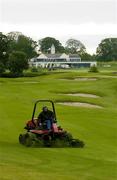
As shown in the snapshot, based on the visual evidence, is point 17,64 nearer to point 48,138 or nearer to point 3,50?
point 3,50

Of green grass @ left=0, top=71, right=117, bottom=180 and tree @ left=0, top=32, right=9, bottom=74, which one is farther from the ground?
tree @ left=0, top=32, right=9, bottom=74

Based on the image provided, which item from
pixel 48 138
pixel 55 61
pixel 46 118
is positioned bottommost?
pixel 55 61

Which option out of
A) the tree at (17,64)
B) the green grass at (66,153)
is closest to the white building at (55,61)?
the tree at (17,64)

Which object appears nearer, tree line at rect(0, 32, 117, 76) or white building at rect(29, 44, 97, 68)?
tree line at rect(0, 32, 117, 76)

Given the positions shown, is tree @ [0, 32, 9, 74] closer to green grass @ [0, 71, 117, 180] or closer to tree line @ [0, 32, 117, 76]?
tree line @ [0, 32, 117, 76]

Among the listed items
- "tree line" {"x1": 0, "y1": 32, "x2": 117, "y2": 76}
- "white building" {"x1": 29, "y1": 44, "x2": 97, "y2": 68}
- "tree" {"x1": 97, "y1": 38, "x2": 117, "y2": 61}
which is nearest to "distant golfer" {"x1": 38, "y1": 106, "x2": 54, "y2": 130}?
"tree line" {"x1": 0, "y1": 32, "x2": 117, "y2": 76}

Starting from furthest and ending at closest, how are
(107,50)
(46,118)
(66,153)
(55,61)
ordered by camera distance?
(107,50) < (55,61) < (46,118) < (66,153)

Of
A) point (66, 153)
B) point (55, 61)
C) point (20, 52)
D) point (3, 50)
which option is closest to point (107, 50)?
point (55, 61)

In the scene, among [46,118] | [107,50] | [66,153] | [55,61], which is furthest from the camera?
→ [107,50]

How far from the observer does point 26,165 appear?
39.3 feet

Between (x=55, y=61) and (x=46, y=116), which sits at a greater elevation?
(x=46, y=116)

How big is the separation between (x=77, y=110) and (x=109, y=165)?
15.6 metres

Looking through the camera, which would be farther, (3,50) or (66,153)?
(3,50)

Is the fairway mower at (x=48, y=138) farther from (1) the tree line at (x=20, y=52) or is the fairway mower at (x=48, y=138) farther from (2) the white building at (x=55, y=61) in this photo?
(2) the white building at (x=55, y=61)
